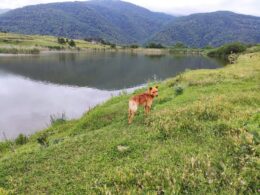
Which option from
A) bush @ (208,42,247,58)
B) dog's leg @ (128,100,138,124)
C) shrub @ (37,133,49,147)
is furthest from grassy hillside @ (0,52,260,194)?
bush @ (208,42,247,58)

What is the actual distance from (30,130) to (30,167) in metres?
16.9

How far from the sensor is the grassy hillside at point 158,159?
8.12 meters

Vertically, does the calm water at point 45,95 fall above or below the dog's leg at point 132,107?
below

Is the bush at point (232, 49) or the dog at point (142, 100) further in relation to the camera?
the bush at point (232, 49)

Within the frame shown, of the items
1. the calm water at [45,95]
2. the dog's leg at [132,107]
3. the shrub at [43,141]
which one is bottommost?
the calm water at [45,95]

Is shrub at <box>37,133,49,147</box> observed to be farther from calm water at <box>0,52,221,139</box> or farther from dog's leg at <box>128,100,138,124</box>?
calm water at <box>0,52,221,139</box>

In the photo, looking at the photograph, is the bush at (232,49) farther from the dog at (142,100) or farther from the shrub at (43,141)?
the dog at (142,100)

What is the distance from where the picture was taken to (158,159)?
30.8 feet

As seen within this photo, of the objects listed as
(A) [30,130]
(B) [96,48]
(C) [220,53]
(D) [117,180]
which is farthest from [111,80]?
(B) [96,48]

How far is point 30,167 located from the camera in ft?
34.7

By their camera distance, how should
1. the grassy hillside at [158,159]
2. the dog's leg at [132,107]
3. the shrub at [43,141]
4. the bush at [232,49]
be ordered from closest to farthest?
the grassy hillside at [158,159] < the dog's leg at [132,107] < the shrub at [43,141] < the bush at [232,49]

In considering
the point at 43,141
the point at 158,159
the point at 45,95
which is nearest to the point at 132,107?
the point at 158,159

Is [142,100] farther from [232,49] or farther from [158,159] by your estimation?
[232,49]

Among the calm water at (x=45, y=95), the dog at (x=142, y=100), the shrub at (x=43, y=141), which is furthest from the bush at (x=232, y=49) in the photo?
the dog at (x=142, y=100)
